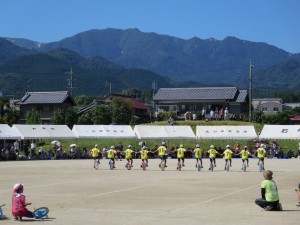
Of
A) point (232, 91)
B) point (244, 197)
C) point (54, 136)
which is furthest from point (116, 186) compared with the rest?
point (232, 91)

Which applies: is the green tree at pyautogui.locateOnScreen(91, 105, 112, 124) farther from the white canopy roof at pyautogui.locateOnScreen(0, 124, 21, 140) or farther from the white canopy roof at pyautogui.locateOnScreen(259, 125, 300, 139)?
the white canopy roof at pyautogui.locateOnScreen(259, 125, 300, 139)

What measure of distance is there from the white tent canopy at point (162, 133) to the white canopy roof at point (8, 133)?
39.4ft

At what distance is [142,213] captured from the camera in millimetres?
17094

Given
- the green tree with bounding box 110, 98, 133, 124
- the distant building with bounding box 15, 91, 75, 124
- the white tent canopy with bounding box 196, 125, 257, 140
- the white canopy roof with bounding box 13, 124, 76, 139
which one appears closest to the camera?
the white canopy roof with bounding box 13, 124, 76, 139

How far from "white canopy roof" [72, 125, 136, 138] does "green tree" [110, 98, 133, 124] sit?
24.8m

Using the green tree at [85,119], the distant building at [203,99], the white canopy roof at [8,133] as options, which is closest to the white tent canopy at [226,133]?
the white canopy roof at [8,133]

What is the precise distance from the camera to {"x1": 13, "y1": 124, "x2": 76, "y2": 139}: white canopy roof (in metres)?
56.3

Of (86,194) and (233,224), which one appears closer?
(233,224)

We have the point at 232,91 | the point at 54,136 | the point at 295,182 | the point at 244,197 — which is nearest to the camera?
the point at 244,197

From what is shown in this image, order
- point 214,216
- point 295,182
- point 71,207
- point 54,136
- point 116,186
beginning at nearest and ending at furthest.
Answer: point 214,216, point 71,207, point 116,186, point 295,182, point 54,136

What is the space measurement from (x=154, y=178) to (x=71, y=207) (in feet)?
44.1

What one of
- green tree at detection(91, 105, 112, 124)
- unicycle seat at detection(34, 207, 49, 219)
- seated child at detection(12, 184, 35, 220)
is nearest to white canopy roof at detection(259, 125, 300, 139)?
green tree at detection(91, 105, 112, 124)

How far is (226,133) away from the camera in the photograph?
61.0m

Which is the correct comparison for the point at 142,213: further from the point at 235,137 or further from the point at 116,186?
the point at 235,137
